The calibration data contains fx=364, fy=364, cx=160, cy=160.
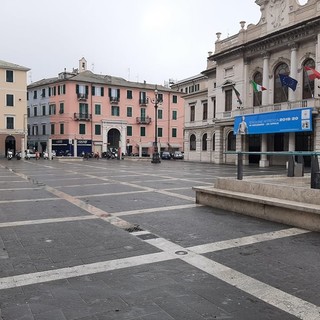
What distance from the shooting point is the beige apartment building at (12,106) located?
172 ft

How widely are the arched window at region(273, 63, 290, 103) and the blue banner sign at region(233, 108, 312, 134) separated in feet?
6.04

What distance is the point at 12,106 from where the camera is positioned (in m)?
53.1

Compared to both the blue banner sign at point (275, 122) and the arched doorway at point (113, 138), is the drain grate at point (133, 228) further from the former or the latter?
the arched doorway at point (113, 138)

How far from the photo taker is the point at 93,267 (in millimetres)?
4738

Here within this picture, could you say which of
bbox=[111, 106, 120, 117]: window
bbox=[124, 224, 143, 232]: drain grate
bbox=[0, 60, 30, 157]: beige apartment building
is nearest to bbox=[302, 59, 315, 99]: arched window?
bbox=[124, 224, 143, 232]: drain grate

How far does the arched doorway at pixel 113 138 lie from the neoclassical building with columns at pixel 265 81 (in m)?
22.0

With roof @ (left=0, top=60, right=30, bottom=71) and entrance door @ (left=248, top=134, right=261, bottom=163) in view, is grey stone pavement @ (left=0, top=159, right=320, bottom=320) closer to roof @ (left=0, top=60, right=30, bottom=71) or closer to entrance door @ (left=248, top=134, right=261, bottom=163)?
entrance door @ (left=248, top=134, right=261, bottom=163)

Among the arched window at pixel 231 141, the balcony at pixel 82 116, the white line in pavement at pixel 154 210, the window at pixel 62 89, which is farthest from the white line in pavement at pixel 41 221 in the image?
the window at pixel 62 89

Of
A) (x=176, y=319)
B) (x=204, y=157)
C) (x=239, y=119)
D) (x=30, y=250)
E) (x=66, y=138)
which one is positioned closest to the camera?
(x=176, y=319)

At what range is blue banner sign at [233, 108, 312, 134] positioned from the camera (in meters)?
29.0

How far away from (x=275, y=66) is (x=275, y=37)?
255 centimetres

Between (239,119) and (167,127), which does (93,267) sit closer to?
(239,119)

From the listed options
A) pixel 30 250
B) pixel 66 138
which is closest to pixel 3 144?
pixel 66 138

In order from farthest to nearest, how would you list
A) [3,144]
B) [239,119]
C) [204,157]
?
[3,144] → [204,157] → [239,119]
